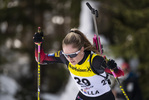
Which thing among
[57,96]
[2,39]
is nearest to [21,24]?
[2,39]

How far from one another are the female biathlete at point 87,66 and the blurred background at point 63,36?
10.8 ft

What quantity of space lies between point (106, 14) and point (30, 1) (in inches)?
135

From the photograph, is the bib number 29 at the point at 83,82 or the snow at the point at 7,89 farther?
the snow at the point at 7,89

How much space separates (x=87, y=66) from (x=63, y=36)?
6.34 m

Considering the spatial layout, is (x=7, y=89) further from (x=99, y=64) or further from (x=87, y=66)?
(x=99, y=64)

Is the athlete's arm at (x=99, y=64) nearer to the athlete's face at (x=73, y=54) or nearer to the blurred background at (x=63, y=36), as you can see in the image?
the athlete's face at (x=73, y=54)

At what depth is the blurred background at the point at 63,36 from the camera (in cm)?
574

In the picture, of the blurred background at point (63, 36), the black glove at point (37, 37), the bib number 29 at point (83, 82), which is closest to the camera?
the bib number 29 at point (83, 82)

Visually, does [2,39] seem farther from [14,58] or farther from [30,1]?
[30,1]

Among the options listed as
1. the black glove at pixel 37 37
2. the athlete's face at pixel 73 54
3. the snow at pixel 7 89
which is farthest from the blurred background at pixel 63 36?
the athlete's face at pixel 73 54

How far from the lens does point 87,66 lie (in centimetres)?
229

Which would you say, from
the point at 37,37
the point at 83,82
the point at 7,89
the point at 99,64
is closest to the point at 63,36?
the point at 7,89

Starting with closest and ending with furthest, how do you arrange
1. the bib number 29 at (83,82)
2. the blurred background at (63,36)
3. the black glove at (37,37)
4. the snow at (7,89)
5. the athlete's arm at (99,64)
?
the athlete's arm at (99,64) → the bib number 29 at (83,82) → the black glove at (37,37) → the blurred background at (63,36) → the snow at (7,89)

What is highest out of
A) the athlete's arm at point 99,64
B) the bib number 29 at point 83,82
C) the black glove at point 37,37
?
the black glove at point 37,37
